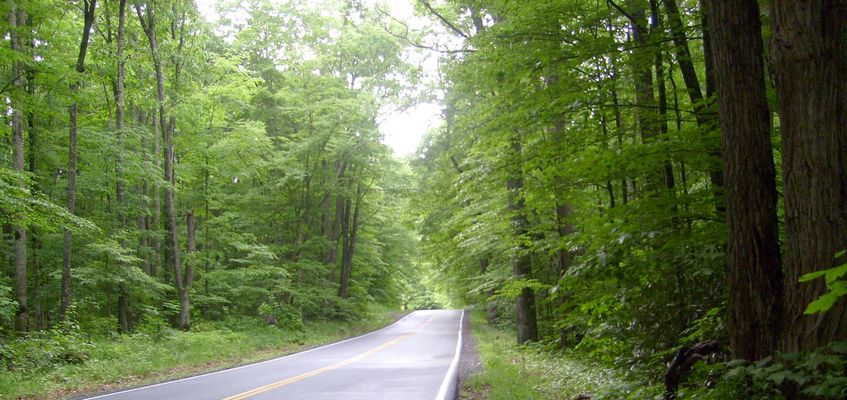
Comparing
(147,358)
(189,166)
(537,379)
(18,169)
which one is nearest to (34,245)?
(189,166)

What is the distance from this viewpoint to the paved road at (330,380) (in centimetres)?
902

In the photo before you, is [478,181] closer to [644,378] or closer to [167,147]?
[644,378]

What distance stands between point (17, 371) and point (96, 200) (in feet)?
31.7

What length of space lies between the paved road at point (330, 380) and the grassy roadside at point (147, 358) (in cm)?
140

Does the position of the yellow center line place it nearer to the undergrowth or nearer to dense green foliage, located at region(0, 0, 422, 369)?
the undergrowth

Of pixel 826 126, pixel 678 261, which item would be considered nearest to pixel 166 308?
pixel 678 261

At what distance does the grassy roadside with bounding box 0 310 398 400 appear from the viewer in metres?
10.3

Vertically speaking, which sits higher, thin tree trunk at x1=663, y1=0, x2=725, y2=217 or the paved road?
thin tree trunk at x1=663, y1=0, x2=725, y2=217

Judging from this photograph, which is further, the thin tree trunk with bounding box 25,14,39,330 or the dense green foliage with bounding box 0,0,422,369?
the thin tree trunk with bounding box 25,14,39,330

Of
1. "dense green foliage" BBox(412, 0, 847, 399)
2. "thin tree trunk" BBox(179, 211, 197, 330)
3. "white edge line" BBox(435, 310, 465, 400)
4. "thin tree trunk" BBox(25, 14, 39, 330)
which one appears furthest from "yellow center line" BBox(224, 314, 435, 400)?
"thin tree trunk" BBox(25, 14, 39, 330)

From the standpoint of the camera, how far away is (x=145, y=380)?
11.6 metres

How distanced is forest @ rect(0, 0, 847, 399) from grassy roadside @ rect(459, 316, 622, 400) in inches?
4.5

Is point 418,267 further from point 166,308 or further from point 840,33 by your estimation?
point 840,33

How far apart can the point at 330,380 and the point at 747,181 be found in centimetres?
867
